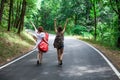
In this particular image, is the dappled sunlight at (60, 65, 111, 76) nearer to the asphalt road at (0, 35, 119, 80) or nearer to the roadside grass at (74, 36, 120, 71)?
the asphalt road at (0, 35, 119, 80)

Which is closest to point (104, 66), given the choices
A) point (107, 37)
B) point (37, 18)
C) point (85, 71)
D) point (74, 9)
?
point (85, 71)

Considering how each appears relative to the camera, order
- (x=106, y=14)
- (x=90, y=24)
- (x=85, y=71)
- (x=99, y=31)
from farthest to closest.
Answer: (x=90, y=24), (x=106, y=14), (x=99, y=31), (x=85, y=71)

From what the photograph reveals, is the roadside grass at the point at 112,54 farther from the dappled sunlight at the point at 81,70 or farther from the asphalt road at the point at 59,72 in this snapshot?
the asphalt road at the point at 59,72

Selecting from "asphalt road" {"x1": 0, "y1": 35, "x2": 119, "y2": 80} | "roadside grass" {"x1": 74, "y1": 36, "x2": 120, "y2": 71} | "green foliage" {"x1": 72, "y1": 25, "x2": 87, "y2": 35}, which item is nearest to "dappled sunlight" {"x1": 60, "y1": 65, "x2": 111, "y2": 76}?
"asphalt road" {"x1": 0, "y1": 35, "x2": 119, "y2": 80}

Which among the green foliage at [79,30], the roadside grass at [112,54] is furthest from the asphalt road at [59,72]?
the green foliage at [79,30]

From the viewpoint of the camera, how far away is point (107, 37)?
3981 centimetres

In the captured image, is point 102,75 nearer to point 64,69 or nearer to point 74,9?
point 64,69

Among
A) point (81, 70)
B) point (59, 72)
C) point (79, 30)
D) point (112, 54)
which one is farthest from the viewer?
point (79, 30)

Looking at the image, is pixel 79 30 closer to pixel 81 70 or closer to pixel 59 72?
pixel 81 70

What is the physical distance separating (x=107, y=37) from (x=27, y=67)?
2786 cm

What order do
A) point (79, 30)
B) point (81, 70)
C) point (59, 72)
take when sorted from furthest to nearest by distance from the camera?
point (79, 30)
point (81, 70)
point (59, 72)

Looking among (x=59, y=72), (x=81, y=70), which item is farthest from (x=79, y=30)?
(x=59, y=72)

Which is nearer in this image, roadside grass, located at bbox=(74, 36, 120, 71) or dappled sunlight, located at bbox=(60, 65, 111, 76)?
dappled sunlight, located at bbox=(60, 65, 111, 76)

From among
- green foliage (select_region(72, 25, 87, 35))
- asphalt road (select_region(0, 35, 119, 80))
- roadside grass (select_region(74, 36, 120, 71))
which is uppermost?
green foliage (select_region(72, 25, 87, 35))
